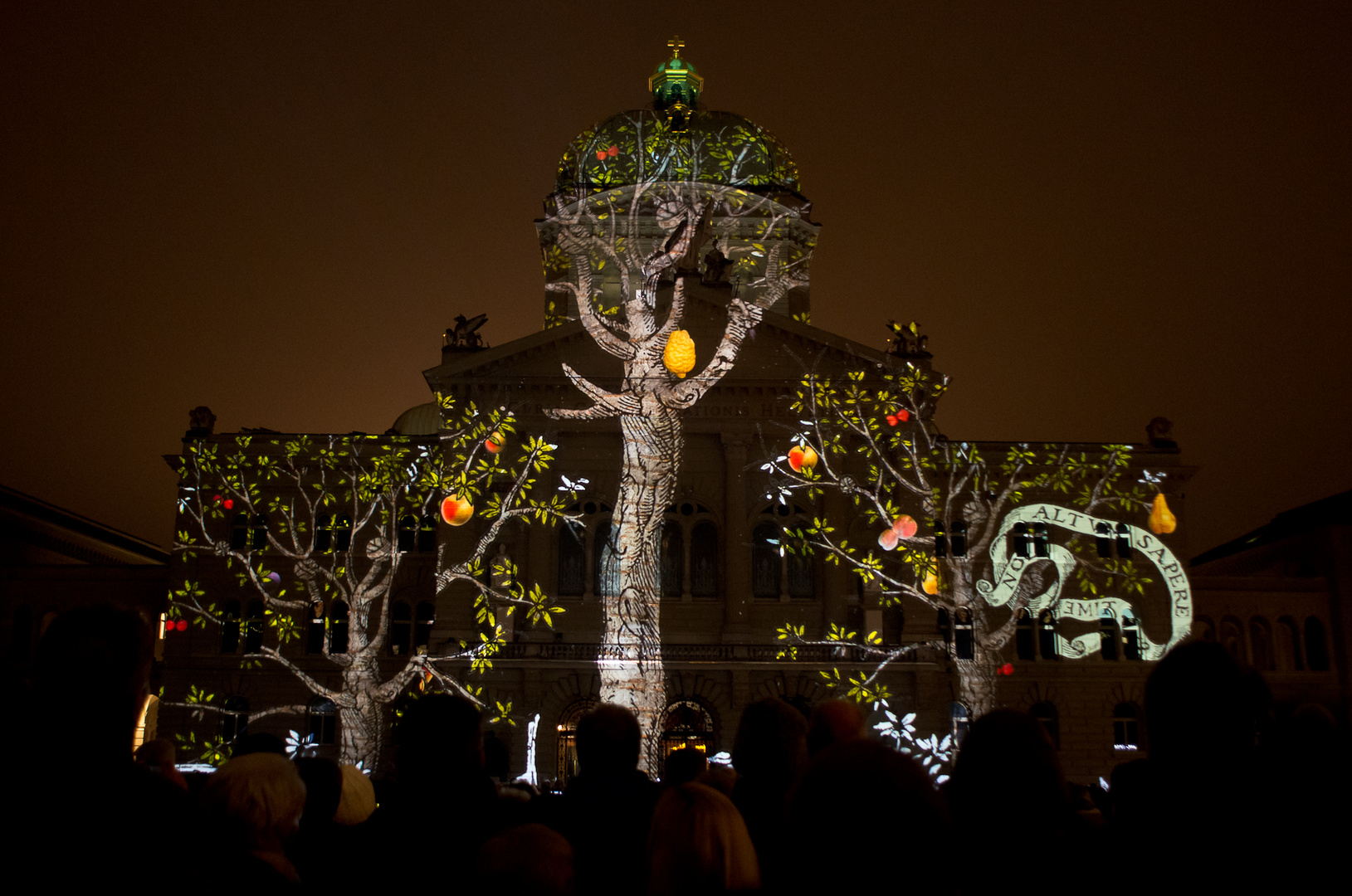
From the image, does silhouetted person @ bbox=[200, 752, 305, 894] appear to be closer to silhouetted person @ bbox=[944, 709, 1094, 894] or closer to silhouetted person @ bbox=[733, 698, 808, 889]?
silhouetted person @ bbox=[733, 698, 808, 889]

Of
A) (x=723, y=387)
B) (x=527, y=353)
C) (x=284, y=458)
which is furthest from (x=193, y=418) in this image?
(x=723, y=387)

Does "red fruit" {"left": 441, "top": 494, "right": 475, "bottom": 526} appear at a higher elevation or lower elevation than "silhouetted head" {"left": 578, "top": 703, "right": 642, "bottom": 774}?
higher

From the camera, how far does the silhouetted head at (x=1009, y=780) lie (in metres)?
3.70

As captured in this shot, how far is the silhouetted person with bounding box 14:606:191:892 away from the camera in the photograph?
8.86 ft

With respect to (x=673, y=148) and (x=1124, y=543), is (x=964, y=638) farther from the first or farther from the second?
(x=673, y=148)

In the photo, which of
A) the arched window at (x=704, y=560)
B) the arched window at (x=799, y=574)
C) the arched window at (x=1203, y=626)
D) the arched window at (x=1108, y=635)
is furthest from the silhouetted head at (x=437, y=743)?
the arched window at (x=1203, y=626)

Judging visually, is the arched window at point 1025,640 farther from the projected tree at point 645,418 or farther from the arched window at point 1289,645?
the projected tree at point 645,418

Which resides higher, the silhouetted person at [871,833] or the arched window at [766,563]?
the arched window at [766,563]

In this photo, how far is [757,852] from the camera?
5539 mm

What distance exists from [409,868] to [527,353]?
31417mm

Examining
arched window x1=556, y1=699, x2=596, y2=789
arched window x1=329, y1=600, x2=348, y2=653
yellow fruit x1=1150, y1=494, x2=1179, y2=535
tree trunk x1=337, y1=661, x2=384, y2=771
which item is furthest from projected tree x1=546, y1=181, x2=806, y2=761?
arched window x1=329, y1=600, x2=348, y2=653

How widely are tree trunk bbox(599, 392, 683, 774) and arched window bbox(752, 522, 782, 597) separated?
7998 millimetres

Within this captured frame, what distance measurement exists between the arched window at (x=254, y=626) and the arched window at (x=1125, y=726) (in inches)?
1098

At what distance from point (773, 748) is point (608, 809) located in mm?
947
